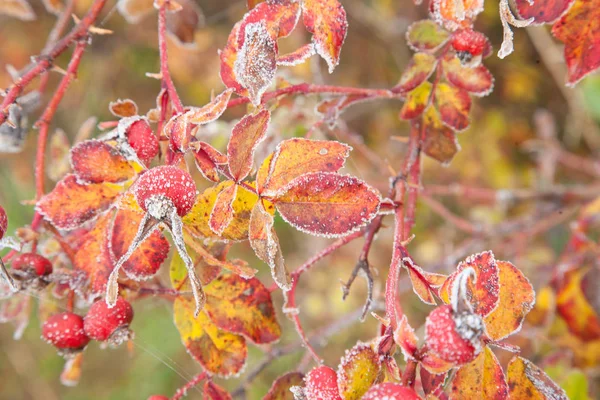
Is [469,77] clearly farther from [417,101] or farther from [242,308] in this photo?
[242,308]

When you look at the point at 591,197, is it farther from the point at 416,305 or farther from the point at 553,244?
the point at 416,305

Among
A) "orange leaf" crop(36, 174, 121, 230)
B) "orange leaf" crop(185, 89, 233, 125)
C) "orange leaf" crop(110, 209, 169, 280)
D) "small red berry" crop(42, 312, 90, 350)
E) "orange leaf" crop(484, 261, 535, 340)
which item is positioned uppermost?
"orange leaf" crop(185, 89, 233, 125)

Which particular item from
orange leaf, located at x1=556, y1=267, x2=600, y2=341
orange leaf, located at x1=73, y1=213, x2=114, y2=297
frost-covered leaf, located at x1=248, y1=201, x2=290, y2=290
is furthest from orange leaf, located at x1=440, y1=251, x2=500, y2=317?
orange leaf, located at x1=556, y1=267, x2=600, y2=341

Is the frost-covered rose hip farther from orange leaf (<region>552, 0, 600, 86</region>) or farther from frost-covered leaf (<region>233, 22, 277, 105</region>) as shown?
orange leaf (<region>552, 0, 600, 86</region>)

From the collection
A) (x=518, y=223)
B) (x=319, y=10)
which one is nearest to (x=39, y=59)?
(x=319, y=10)

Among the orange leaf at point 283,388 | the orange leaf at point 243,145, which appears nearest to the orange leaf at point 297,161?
the orange leaf at point 243,145
